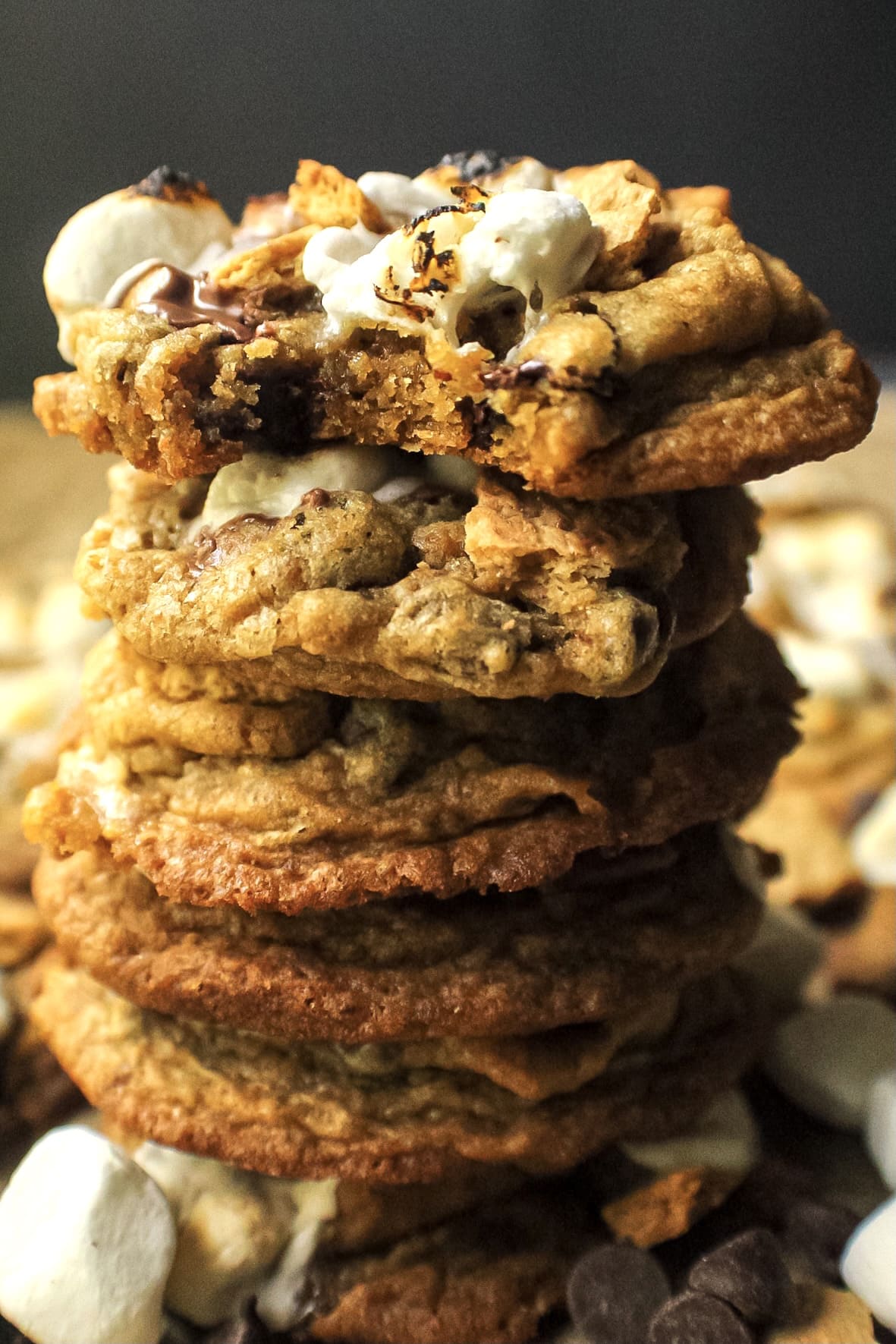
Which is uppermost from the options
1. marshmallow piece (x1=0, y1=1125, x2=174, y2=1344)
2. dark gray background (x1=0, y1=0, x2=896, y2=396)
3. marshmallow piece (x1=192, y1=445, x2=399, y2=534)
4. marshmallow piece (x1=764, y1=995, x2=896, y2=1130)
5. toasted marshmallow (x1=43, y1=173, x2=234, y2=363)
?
dark gray background (x1=0, y1=0, x2=896, y2=396)

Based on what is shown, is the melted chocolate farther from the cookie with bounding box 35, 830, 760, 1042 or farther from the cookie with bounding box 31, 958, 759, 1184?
the cookie with bounding box 31, 958, 759, 1184

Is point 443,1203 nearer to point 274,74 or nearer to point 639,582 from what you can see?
point 639,582

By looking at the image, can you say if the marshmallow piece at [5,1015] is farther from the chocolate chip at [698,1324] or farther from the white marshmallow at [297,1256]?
the chocolate chip at [698,1324]

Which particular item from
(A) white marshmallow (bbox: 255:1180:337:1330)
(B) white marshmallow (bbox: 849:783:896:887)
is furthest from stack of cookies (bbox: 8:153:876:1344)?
(B) white marshmallow (bbox: 849:783:896:887)

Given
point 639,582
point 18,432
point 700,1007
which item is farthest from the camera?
point 18,432

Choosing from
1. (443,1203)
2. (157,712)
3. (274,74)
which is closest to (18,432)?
(274,74)

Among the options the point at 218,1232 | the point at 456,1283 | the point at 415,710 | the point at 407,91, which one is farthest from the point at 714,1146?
the point at 407,91
